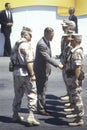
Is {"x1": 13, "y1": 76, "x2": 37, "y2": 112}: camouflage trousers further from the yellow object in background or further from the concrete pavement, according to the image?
the yellow object in background

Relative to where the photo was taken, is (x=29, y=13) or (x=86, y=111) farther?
(x=29, y=13)

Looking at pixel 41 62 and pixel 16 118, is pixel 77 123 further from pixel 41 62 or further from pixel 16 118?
pixel 41 62

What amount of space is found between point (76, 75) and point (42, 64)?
1.30 meters

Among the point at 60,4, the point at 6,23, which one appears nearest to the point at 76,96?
the point at 6,23

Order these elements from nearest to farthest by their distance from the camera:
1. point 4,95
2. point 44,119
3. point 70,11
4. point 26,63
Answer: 1. point 26,63
2. point 44,119
3. point 4,95
4. point 70,11

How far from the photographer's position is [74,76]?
11367 mm

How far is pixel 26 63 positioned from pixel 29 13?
11.2m

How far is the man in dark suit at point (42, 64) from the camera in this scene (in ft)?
39.5

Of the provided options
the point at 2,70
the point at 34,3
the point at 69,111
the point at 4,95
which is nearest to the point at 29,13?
the point at 34,3

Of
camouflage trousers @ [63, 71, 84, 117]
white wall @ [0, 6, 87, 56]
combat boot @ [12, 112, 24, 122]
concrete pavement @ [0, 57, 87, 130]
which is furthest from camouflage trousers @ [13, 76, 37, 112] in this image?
white wall @ [0, 6, 87, 56]

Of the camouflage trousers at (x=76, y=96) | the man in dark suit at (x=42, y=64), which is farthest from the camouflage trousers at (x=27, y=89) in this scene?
the man in dark suit at (x=42, y=64)

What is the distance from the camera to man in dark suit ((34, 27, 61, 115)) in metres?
12.0

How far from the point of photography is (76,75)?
440 inches

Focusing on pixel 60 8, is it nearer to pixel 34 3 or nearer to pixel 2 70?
pixel 34 3
